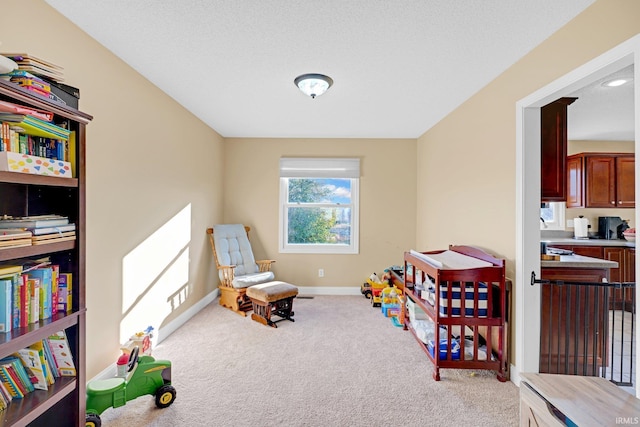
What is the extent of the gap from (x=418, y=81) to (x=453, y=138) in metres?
→ 1.04

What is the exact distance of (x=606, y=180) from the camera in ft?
14.6

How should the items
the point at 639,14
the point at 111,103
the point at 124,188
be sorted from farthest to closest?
the point at 124,188, the point at 111,103, the point at 639,14

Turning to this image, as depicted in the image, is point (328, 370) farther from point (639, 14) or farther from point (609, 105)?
point (609, 105)

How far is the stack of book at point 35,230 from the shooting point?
3.86 ft

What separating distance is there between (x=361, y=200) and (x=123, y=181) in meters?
3.14

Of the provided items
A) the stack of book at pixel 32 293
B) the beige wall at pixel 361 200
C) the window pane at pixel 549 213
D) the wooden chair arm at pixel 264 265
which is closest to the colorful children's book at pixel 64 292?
the stack of book at pixel 32 293

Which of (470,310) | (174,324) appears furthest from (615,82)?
(174,324)

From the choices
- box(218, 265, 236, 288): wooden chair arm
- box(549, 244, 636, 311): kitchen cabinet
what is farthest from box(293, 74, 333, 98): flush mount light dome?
box(549, 244, 636, 311): kitchen cabinet

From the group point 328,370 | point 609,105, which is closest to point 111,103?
point 328,370

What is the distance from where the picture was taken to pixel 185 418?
1804 mm

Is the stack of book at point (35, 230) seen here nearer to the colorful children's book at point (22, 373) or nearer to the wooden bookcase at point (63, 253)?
the wooden bookcase at point (63, 253)

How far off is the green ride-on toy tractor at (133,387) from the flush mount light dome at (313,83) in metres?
2.37

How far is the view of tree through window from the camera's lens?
182 inches

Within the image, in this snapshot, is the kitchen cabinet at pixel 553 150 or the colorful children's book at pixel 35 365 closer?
the colorful children's book at pixel 35 365
